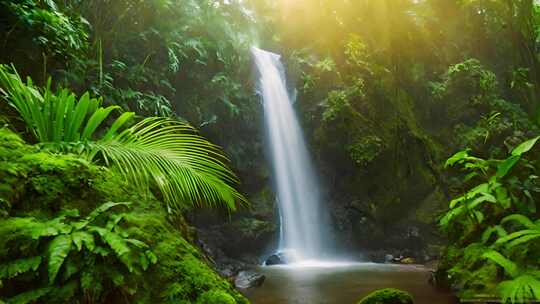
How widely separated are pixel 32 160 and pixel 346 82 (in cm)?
1193

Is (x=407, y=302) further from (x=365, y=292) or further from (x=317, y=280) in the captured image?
(x=317, y=280)

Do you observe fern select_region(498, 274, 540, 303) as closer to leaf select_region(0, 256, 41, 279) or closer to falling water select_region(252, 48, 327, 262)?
leaf select_region(0, 256, 41, 279)

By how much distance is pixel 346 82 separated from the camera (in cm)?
1255

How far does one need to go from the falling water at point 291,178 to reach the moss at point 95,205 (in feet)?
29.4

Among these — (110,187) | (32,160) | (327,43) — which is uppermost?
(327,43)

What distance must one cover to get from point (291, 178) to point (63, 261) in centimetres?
1079

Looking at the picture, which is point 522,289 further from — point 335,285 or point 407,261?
point 407,261

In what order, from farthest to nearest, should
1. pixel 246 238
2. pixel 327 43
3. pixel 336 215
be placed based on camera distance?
pixel 327 43, pixel 336 215, pixel 246 238

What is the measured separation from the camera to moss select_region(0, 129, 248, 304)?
4.94 ft

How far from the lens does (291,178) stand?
11961 mm

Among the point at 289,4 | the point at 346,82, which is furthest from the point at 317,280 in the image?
the point at 289,4

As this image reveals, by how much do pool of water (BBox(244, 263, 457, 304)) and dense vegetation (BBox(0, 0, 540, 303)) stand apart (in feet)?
1.75

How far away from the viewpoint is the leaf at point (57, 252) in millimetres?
1217

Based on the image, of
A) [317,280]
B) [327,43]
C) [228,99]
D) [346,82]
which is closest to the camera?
[317,280]
